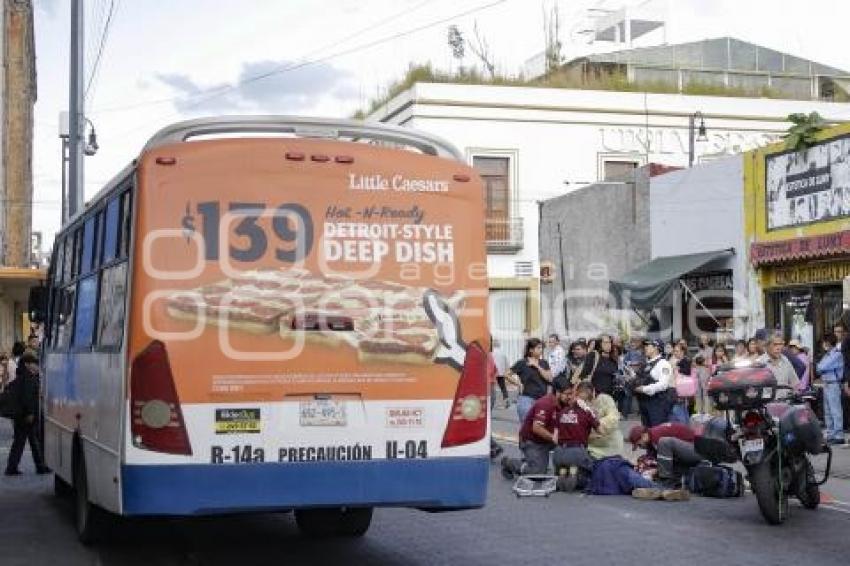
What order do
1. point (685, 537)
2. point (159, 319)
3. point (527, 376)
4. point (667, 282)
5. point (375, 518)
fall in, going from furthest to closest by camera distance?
point (667, 282)
point (527, 376)
point (375, 518)
point (685, 537)
point (159, 319)

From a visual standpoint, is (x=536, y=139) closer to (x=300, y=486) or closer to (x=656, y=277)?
(x=656, y=277)

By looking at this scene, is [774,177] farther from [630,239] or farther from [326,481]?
[326,481]

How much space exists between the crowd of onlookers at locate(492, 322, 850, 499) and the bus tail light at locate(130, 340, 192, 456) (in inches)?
251

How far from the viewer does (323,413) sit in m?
8.04

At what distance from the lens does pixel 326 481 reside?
802 cm

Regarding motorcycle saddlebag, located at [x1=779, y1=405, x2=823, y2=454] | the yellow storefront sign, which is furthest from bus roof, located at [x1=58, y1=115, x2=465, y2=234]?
the yellow storefront sign

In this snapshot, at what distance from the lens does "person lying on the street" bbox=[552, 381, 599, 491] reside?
44.0ft

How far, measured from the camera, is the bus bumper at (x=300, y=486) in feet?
25.3

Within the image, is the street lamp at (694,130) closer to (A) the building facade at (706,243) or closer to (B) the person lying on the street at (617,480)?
(A) the building facade at (706,243)

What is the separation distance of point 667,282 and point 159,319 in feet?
58.0

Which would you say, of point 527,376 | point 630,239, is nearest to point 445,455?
point 527,376

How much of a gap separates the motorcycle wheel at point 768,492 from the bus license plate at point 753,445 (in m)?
0.17

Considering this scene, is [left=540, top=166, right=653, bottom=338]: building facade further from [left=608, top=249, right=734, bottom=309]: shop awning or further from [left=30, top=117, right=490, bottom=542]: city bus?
[left=30, top=117, right=490, bottom=542]: city bus

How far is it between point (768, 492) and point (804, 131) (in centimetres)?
1152
